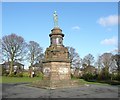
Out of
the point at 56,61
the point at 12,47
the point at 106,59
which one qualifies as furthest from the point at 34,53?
the point at 56,61

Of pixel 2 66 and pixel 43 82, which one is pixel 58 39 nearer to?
pixel 43 82

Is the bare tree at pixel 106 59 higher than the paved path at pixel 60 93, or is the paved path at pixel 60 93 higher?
the bare tree at pixel 106 59

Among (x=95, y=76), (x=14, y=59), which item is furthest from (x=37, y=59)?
(x=95, y=76)

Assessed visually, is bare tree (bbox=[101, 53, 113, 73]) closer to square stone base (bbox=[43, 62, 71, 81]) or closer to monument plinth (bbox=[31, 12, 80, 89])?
monument plinth (bbox=[31, 12, 80, 89])

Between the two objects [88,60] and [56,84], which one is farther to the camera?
[88,60]

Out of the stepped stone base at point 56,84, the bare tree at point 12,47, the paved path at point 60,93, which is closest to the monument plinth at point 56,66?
the stepped stone base at point 56,84

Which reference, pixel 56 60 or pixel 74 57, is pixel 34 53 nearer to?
pixel 74 57

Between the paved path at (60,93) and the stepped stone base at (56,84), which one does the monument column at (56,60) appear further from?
the paved path at (60,93)

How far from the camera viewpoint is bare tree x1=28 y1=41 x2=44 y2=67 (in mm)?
57356

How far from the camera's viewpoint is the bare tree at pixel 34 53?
5736cm

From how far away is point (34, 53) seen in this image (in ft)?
191

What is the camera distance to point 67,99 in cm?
1391

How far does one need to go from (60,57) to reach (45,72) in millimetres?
2906

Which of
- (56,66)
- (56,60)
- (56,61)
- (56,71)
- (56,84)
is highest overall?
(56,60)
